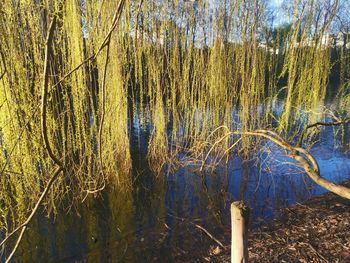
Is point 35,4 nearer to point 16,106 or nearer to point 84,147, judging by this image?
point 16,106

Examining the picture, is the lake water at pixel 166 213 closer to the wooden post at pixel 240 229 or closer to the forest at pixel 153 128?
the forest at pixel 153 128

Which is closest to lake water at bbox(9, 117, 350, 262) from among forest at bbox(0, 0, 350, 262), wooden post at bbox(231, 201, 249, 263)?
forest at bbox(0, 0, 350, 262)

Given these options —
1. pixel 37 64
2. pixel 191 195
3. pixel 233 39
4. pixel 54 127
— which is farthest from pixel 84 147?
pixel 233 39

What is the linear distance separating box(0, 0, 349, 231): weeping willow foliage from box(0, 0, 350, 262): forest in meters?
0.01

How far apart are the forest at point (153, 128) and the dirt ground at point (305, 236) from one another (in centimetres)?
5

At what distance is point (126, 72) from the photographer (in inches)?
121

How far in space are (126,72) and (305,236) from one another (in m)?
2.11

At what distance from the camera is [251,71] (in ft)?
10.8

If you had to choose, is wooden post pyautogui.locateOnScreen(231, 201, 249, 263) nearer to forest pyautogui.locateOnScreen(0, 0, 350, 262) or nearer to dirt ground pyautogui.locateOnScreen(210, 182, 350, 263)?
forest pyautogui.locateOnScreen(0, 0, 350, 262)

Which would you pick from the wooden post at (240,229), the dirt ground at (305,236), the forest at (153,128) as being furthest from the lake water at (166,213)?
the wooden post at (240,229)

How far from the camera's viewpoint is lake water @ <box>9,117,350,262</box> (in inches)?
82.8

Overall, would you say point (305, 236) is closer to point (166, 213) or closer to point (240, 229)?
point (166, 213)

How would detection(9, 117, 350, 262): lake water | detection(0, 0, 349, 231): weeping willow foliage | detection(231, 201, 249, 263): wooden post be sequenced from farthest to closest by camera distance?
detection(9, 117, 350, 262): lake water → detection(0, 0, 349, 231): weeping willow foliage → detection(231, 201, 249, 263): wooden post

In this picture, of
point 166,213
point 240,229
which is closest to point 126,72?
point 166,213
